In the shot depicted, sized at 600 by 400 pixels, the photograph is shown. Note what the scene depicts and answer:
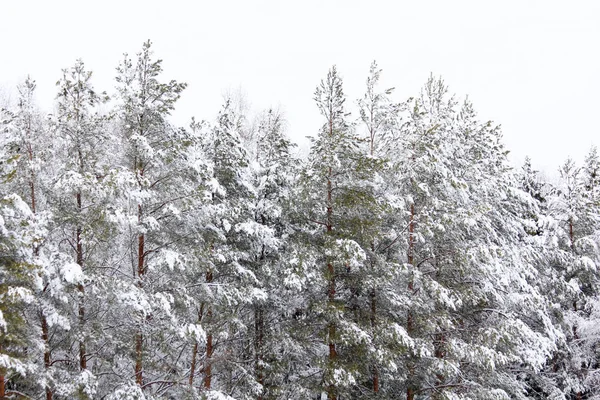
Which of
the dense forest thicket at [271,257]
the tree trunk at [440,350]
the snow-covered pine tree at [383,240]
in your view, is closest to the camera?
the dense forest thicket at [271,257]

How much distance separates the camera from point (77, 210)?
9.12 meters

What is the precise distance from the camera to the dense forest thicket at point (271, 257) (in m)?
8.83

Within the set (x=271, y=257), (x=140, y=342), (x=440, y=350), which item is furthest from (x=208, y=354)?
(x=440, y=350)

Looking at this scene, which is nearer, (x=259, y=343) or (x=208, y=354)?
(x=208, y=354)

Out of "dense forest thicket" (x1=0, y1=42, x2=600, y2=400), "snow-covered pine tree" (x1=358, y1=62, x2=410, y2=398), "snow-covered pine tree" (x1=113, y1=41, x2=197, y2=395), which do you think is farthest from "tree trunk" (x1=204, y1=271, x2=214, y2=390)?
"snow-covered pine tree" (x1=358, y1=62, x2=410, y2=398)

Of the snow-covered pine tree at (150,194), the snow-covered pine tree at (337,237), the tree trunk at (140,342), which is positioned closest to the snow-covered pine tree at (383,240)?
the snow-covered pine tree at (337,237)

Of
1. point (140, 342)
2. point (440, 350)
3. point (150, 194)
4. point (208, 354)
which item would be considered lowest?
point (208, 354)

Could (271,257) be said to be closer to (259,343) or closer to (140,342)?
(259,343)

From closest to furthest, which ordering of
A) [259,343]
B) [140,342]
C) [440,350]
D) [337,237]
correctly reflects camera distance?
[140,342]
[337,237]
[440,350]
[259,343]

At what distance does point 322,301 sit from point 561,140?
202m

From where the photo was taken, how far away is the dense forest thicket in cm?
883

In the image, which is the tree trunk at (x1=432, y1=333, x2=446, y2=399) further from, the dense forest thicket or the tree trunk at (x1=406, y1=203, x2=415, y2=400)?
the tree trunk at (x1=406, y1=203, x2=415, y2=400)

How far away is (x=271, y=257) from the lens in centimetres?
1303

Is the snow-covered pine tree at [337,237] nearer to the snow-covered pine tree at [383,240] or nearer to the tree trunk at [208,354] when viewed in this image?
the snow-covered pine tree at [383,240]
